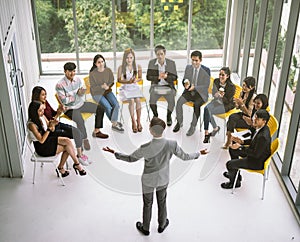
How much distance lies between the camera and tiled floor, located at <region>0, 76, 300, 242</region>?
17.4ft

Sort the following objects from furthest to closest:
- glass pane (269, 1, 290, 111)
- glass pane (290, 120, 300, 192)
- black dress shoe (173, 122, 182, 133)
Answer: black dress shoe (173, 122, 182, 133), glass pane (269, 1, 290, 111), glass pane (290, 120, 300, 192)

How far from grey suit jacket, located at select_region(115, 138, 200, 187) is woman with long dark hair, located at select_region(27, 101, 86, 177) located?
1343mm

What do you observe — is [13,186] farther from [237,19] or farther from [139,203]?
[237,19]

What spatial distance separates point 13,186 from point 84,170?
0.98 m

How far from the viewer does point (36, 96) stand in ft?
19.2

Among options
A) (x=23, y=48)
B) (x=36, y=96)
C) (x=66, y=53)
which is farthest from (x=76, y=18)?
(x=36, y=96)

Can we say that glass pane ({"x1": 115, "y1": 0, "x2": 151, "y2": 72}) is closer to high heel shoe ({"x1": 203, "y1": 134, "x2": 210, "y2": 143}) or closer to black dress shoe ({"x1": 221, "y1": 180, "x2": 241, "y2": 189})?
high heel shoe ({"x1": 203, "y1": 134, "x2": 210, "y2": 143})

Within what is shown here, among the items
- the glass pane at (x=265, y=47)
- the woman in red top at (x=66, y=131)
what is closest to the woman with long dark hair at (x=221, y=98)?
the glass pane at (x=265, y=47)

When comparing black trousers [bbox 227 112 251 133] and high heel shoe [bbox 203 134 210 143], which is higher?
black trousers [bbox 227 112 251 133]

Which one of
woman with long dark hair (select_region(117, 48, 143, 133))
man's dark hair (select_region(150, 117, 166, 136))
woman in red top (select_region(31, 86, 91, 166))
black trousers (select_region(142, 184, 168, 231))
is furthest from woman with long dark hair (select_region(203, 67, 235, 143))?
man's dark hair (select_region(150, 117, 166, 136))

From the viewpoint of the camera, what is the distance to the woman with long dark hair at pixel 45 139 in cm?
571

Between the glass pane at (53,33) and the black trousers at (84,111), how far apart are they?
109 inches

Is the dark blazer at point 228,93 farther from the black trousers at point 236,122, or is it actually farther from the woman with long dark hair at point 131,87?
the woman with long dark hair at point 131,87

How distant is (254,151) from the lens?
18.2ft
